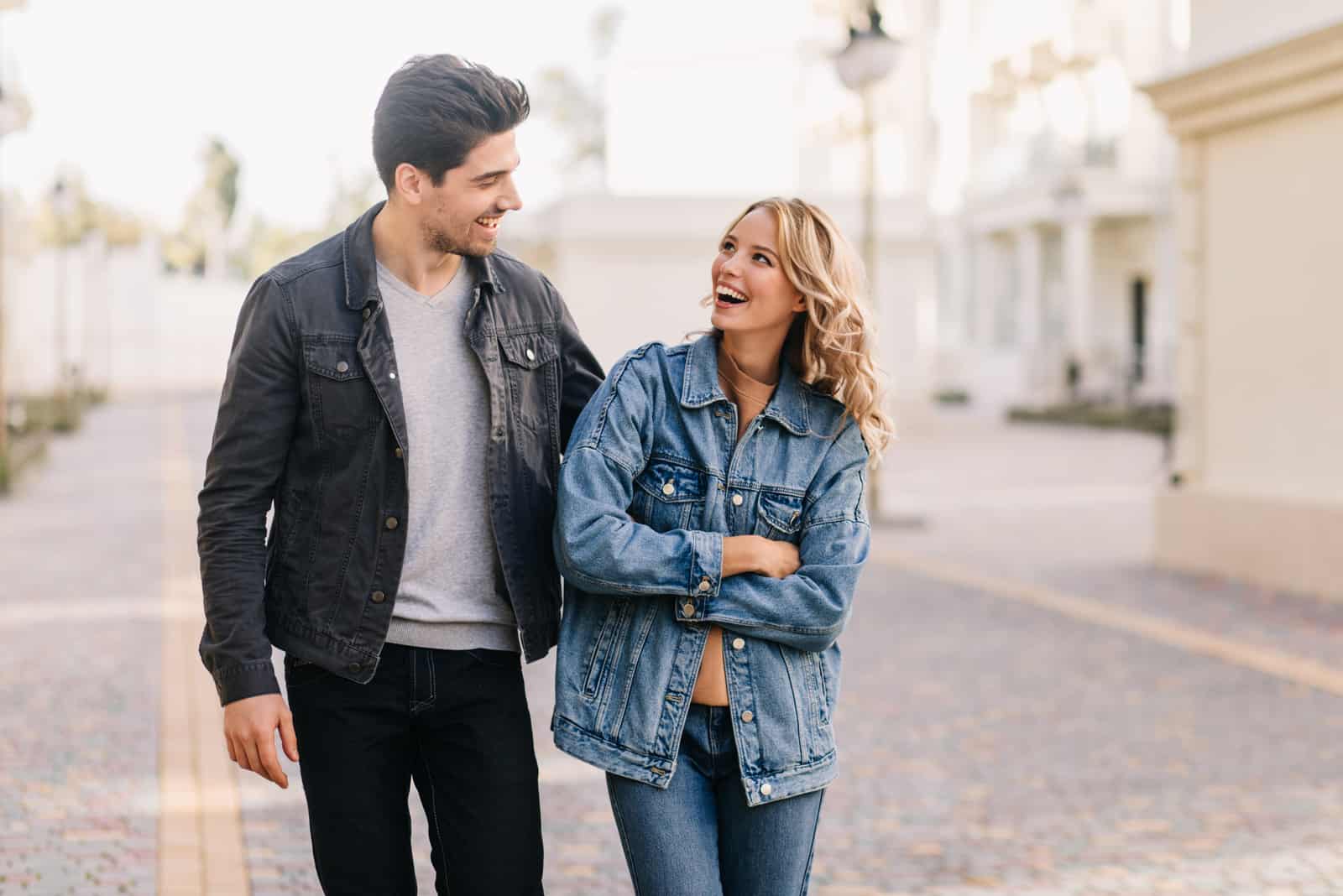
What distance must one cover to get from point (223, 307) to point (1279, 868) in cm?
6057

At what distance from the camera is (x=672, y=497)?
2.74 metres

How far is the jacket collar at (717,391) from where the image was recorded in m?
2.74

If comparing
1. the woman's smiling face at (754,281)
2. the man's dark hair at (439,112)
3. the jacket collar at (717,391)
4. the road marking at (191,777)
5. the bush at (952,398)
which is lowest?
the bush at (952,398)

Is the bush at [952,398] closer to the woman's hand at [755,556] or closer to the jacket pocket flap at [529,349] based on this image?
the jacket pocket flap at [529,349]

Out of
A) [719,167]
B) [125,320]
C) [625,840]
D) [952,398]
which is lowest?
[952,398]

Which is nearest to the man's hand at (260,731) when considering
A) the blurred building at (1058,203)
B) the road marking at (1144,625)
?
the road marking at (1144,625)

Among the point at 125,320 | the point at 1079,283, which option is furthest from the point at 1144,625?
the point at 125,320

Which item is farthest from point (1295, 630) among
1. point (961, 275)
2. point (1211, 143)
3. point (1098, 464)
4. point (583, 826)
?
point (961, 275)

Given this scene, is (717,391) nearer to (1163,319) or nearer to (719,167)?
(719,167)

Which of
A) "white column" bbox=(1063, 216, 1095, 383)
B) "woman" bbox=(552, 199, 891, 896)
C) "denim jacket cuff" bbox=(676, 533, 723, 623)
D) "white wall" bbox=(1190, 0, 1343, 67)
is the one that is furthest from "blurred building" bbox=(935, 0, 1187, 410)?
"denim jacket cuff" bbox=(676, 533, 723, 623)

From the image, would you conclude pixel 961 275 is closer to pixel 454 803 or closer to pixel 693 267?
pixel 693 267

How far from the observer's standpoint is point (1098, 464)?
21.6m

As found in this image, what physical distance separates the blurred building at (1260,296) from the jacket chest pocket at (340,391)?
325 inches

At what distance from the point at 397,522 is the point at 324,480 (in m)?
0.15
